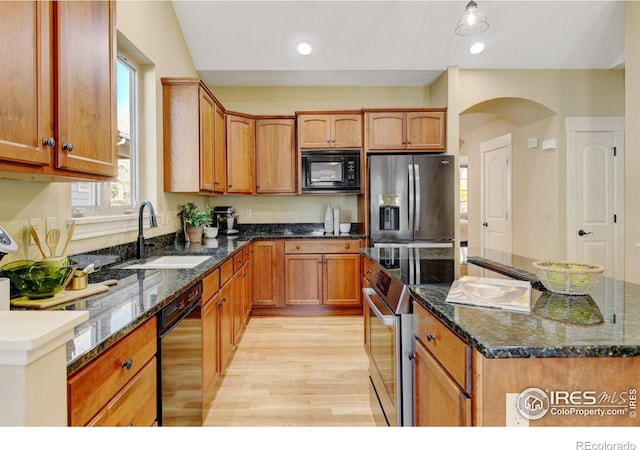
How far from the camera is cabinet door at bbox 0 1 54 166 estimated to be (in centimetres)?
105

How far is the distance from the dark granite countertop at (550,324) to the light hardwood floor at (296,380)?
4.04 feet

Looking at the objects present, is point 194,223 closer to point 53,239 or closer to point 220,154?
point 220,154

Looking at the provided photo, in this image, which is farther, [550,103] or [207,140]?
[550,103]

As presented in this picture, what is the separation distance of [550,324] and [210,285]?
66.8 inches

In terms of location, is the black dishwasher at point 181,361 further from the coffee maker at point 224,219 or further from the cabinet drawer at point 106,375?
the coffee maker at point 224,219

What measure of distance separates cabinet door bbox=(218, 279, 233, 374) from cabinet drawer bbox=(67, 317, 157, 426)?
43.9 inches

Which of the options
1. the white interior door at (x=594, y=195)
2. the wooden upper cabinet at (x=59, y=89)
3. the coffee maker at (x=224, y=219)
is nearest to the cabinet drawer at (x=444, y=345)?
the wooden upper cabinet at (x=59, y=89)

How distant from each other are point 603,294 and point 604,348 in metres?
0.58

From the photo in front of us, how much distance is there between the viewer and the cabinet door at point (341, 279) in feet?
13.1

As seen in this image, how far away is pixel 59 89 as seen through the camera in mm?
1252

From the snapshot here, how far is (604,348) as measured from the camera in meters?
0.82

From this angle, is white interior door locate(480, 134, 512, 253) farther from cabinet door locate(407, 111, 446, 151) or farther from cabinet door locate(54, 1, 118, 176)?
cabinet door locate(54, 1, 118, 176)

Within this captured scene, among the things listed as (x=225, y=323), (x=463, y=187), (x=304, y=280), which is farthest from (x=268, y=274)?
(x=463, y=187)

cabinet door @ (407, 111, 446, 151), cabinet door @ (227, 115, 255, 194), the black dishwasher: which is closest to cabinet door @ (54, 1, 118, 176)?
the black dishwasher
